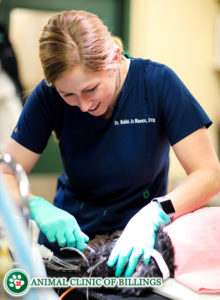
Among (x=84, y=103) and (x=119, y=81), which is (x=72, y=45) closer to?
(x=84, y=103)

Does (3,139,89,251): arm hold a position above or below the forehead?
below

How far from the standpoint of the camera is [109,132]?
1.26m

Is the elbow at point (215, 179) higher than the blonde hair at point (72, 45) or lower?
lower

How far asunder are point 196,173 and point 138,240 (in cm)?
Answer: 29

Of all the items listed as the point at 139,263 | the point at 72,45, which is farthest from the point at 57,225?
the point at 72,45

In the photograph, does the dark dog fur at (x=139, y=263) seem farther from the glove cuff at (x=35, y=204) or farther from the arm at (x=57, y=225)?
the glove cuff at (x=35, y=204)

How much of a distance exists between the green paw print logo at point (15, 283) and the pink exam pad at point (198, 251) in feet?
1.13

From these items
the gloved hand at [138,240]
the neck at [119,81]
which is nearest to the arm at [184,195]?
the gloved hand at [138,240]

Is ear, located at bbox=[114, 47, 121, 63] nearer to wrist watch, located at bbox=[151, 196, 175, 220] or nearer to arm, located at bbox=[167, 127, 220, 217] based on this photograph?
arm, located at bbox=[167, 127, 220, 217]

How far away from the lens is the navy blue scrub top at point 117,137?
124 centimetres

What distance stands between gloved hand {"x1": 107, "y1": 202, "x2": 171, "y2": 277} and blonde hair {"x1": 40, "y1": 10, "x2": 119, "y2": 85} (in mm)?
400

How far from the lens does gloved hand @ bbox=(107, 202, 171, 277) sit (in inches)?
34.4

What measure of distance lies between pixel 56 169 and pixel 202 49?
140 centimetres

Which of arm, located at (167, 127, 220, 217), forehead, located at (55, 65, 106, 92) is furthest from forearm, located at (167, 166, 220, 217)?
forehead, located at (55, 65, 106, 92)
